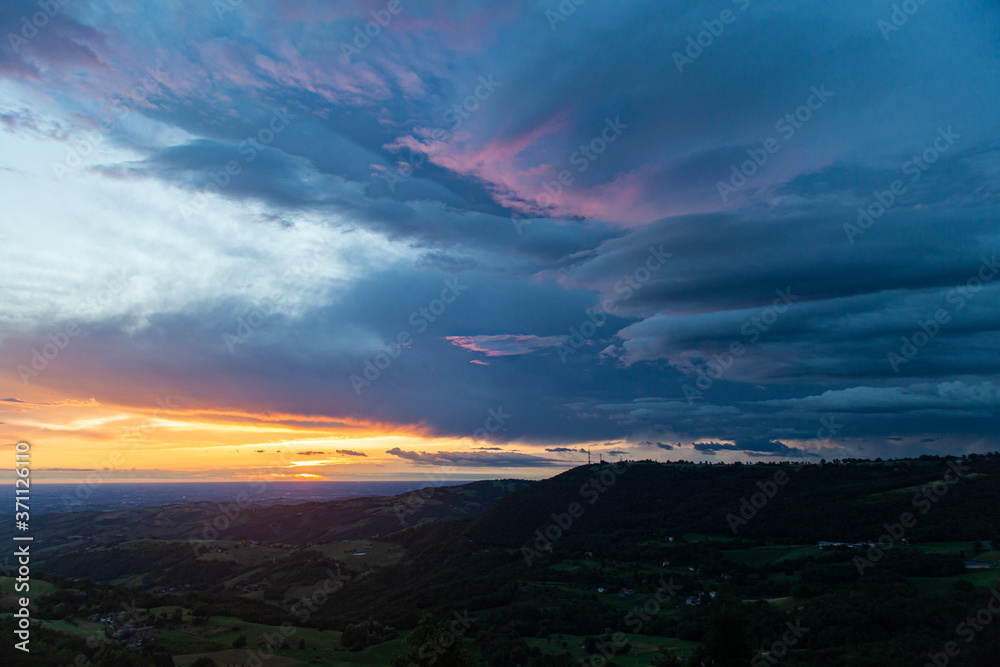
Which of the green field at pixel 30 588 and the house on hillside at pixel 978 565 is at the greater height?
the green field at pixel 30 588

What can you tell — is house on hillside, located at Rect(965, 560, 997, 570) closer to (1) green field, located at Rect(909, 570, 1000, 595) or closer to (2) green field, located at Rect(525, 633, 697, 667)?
(1) green field, located at Rect(909, 570, 1000, 595)

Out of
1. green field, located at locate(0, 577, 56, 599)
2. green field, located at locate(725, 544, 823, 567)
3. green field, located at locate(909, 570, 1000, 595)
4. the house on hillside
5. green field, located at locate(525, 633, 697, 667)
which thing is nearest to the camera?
green field, located at locate(0, 577, 56, 599)

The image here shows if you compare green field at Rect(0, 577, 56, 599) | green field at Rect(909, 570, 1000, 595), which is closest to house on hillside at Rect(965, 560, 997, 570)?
green field at Rect(909, 570, 1000, 595)

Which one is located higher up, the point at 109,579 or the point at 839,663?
the point at 839,663

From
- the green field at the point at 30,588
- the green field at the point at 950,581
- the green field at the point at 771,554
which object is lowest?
the green field at the point at 771,554

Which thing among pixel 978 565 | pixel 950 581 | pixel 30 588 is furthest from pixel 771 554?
pixel 30 588

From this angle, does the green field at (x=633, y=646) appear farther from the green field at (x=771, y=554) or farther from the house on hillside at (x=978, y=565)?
the house on hillside at (x=978, y=565)

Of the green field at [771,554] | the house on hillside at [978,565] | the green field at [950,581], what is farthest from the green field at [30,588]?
the house on hillside at [978,565]

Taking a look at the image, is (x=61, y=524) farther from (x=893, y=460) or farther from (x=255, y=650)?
(x=893, y=460)

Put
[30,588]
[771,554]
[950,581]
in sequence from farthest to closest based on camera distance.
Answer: [771,554] → [950,581] → [30,588]

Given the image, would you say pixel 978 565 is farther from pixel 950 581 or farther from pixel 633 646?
pixel 633 646

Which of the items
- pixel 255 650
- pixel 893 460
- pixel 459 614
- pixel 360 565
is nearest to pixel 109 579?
pixel 360 565
